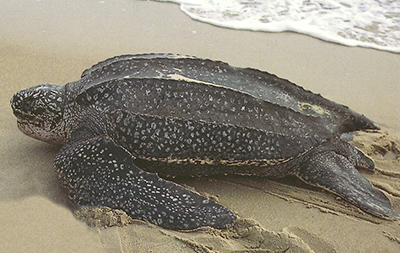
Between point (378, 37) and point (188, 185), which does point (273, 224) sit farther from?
point (378, 37)

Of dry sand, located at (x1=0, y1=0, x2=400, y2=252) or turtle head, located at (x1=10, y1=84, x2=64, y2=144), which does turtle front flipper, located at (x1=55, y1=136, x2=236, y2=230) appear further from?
turtle head, located at (x1=10, y1=84, x2=64, y2=144)

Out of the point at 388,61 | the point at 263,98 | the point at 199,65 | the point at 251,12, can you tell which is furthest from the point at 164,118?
the point at 251,12

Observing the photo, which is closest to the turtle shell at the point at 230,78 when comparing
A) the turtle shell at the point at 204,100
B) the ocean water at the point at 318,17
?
the turtle shell at the point at 204,100

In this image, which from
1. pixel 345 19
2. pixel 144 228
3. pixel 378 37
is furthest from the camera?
pixel 345 19

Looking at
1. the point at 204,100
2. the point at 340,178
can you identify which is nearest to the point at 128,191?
the point at 204,100

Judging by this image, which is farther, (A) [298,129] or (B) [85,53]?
(B) [85,53]

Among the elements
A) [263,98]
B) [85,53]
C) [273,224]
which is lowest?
[273,224]

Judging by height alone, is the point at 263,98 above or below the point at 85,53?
above

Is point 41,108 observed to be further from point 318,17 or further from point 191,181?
point 318,17
